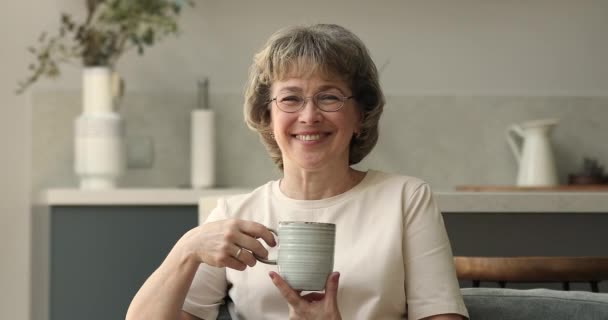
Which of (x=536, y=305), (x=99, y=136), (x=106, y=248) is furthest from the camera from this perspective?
(x=99, y=136)

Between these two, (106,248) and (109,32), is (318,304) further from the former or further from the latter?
(109,32)

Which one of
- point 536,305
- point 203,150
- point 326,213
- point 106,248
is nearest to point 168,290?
point 326,213

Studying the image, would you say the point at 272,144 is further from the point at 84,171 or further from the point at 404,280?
the point at 84,171

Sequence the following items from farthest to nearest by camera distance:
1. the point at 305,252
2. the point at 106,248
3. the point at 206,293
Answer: the point at 106,248, the point at 206,293, the point at 305,252

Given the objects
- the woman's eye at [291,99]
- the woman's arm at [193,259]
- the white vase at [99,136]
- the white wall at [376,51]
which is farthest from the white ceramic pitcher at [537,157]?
the woman's arm at [193,259]

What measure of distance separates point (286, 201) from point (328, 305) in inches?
12.3

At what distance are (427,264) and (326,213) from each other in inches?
7.8

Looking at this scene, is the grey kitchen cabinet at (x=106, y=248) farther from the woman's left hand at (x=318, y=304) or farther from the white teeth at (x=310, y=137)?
the woman's left hand at (x=318, y=304)

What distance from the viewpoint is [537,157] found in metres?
3.50

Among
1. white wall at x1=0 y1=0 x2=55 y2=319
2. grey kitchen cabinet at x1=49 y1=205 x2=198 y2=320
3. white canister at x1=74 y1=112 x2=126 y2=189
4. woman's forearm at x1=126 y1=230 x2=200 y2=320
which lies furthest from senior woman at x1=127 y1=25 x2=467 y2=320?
white wall at x1=0 y1=0 x2=55 y2=319

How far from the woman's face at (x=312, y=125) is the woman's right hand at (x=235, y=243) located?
0.80 ft

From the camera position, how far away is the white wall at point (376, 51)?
3.60 metres

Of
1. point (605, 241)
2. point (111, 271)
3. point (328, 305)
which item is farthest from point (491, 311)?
point (111, 271)

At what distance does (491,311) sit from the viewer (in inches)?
62.2
